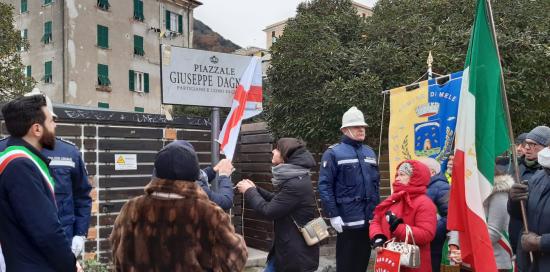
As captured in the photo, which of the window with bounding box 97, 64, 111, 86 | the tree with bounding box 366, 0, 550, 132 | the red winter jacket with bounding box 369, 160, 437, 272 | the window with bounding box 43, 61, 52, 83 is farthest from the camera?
the window with bounding box 97, 64, 111, 86

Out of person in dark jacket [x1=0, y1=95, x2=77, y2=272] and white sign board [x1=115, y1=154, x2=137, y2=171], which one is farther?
white sign board [x1=115, y1=154, x2=137, y2=171]

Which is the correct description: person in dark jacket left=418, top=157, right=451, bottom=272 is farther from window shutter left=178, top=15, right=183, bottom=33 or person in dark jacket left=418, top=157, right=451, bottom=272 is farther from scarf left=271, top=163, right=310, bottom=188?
window shutter left=178, top=15, right=183, bottom=33

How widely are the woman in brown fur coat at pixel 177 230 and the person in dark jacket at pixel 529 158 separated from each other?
2.41 meters

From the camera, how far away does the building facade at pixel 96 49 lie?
28094 mm

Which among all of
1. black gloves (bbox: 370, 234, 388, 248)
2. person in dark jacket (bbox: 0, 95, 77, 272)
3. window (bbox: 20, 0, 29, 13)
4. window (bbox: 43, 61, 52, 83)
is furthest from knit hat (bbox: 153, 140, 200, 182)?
window (bbox: 20, 0, 29, 13)

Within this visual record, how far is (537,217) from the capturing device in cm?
348

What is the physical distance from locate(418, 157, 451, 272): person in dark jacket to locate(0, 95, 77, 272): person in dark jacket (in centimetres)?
318

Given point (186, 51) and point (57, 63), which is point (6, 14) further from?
→ point (186, 51)

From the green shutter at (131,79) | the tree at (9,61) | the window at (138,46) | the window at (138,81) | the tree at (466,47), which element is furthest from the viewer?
the window at (138,46)

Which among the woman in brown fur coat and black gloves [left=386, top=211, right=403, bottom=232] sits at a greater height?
the woman in brown fur coat

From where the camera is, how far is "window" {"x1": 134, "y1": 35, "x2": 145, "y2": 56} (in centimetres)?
3156

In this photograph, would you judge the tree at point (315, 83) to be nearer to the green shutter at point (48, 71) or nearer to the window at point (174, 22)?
the green shutter at point (48, 71)

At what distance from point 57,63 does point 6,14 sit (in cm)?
938

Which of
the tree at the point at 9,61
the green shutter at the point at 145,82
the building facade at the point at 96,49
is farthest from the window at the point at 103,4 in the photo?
the tree at the point at 9,61
